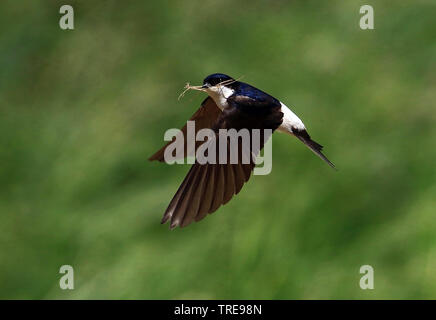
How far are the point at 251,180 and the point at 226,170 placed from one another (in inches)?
32.5

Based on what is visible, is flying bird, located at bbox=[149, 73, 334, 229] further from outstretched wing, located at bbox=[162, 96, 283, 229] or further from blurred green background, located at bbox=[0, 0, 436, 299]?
blurred green background, located at bbox=[0, 0, 436, 299]

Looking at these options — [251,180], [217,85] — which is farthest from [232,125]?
[251,180]

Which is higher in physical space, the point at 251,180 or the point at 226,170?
the point at 251,180

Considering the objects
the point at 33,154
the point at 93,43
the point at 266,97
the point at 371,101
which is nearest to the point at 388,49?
the point at 371,101

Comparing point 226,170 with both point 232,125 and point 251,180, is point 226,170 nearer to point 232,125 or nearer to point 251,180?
point 232,125

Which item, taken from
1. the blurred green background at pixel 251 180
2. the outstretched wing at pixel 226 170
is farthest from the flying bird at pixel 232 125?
the blurred green background at pixel 251 180

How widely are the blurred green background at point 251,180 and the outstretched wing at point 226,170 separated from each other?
0.70m

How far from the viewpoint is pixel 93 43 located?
2104mm

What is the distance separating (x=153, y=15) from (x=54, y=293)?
33.7 inches

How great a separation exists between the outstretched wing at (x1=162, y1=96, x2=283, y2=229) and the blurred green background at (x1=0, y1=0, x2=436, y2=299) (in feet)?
2.29

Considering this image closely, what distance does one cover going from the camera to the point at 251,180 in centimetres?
159

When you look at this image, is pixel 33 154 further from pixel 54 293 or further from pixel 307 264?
pixel 307 264

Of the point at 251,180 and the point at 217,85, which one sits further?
the point at 251,180

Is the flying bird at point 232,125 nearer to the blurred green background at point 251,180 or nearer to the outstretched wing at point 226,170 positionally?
the outstretched wing at point 226,170
